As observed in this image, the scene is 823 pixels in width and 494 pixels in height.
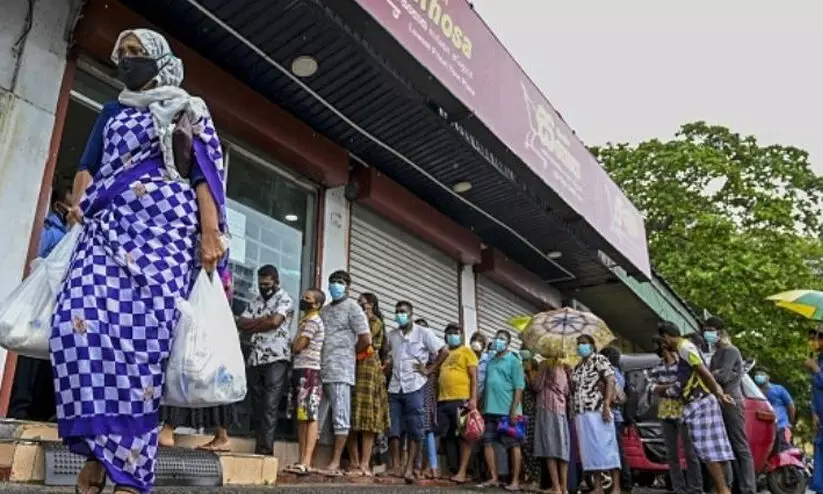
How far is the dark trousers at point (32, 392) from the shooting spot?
15.7 feet

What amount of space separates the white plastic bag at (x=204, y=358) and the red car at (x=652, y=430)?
20.8ft

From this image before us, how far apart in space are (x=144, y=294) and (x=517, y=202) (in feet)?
23.0

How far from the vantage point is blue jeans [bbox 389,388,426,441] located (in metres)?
6.81

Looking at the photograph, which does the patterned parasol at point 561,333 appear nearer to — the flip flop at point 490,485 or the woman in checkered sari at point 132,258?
the flip flop at point 490,485

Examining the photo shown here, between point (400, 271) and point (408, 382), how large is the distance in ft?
7.59

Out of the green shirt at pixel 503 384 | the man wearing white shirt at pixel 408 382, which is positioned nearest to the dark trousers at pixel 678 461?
the green shirt at pixel 503 384

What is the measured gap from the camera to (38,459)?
3.55 meters

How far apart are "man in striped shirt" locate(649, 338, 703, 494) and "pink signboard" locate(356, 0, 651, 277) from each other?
232 cm

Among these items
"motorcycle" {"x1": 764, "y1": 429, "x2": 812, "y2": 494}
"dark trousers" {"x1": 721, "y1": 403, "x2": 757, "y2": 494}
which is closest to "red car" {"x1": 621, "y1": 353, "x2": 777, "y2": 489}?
"motorcycle" {"x1": 764, "y1": 429, "x2": 812, "y2": 494}

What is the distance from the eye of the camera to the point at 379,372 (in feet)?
21.4

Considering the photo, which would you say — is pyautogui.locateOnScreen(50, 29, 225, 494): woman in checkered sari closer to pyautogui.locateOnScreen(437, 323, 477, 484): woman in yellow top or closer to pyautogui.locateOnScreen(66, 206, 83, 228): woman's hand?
pyautogui.locateOnScreen(66, 206, 83, 228): woman's hand

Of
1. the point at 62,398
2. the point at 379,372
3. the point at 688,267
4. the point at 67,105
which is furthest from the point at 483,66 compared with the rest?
the point at 688,267

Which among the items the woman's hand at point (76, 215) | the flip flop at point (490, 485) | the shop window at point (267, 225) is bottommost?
the flip flop at point (490, 485)

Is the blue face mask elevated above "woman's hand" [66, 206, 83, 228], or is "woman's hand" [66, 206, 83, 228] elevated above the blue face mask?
the blue face mask
